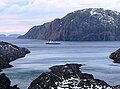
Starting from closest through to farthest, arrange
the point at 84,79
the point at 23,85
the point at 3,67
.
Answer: the point at 84,79
the point at 23,85
the point at 3,67

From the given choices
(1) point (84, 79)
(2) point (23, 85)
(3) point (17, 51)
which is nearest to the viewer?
(1) point (84, 79)

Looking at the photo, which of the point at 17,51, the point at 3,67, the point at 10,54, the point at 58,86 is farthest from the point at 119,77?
the point at 17,51

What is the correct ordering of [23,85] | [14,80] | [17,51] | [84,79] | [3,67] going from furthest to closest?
[17,51] < [3,67] < [14,80] < [23,85] < [84,79]

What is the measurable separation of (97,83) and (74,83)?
4.43m

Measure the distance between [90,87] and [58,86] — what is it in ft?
18.9

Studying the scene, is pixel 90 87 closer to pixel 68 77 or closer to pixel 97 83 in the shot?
pixel 97 83

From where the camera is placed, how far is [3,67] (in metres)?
105

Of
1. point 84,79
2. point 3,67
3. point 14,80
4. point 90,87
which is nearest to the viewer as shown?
point 90,87

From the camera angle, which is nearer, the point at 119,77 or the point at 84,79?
the point at 84,79

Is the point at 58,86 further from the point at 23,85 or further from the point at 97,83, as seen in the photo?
the point at 23,85

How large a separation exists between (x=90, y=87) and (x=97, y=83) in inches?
105

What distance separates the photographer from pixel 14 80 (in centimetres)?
7900

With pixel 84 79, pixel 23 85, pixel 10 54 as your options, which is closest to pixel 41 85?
pixel 84 79

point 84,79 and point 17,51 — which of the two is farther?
point 17,51
